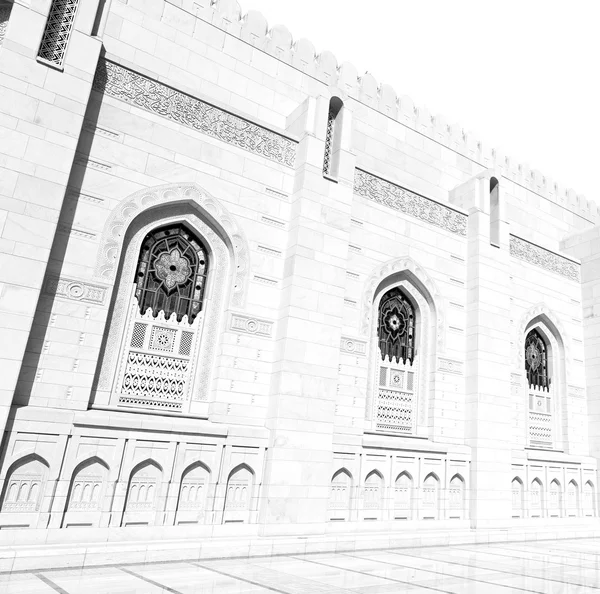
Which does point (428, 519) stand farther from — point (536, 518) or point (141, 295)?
point (141, 295)

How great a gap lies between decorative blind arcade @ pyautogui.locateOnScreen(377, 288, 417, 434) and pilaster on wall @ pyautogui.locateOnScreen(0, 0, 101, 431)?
4874 mm

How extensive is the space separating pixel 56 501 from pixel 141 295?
235cm

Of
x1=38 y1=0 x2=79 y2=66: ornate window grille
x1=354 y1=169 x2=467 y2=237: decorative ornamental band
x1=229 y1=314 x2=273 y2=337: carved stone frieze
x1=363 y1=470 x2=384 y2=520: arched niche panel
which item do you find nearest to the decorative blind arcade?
x1=363 y1=470 x2=384 y2=520: arched niche panel

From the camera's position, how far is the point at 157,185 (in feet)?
20.5

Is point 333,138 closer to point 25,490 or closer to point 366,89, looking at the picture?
point 366,89

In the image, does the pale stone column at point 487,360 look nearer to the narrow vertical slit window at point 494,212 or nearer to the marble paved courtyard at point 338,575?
the narrow vertical slit window at point 494,212

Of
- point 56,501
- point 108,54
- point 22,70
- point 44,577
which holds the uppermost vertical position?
point 108,54

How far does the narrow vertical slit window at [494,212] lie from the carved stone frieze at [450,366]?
2301 millimetres

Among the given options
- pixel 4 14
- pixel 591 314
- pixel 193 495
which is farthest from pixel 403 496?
pixel 4 14

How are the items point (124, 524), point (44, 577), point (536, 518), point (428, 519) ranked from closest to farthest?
point (44, 577), point (124, 524), point (428, 519), point (536, 518)

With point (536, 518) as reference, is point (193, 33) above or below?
above

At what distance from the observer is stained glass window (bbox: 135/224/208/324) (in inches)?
248

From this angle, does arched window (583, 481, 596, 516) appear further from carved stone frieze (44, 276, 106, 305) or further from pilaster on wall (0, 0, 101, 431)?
pilaster on wall (0, 0, 101, 431)

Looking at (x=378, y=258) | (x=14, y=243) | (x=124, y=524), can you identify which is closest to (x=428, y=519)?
(x=378, y=258)
